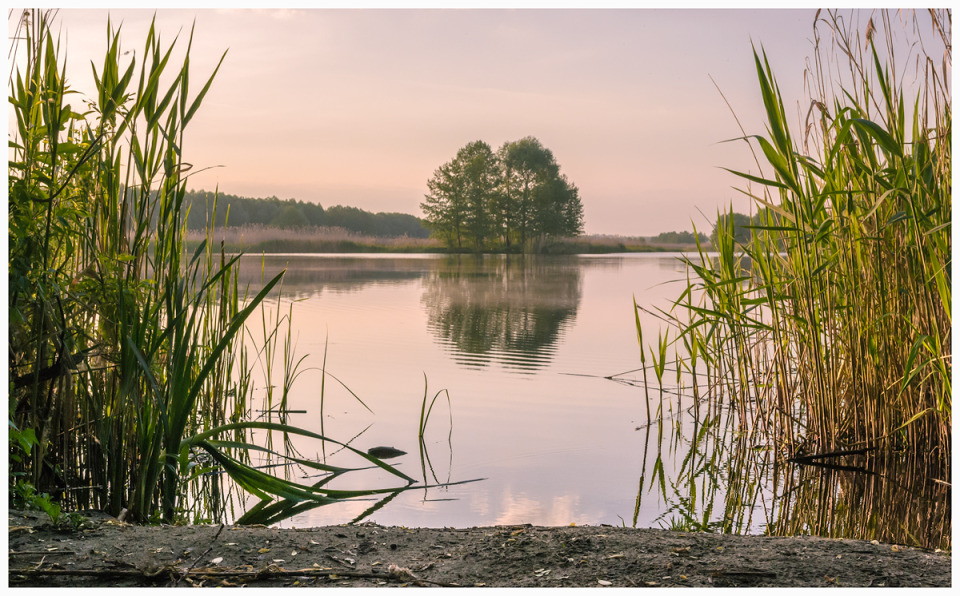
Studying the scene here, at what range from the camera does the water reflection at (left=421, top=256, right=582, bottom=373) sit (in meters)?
5.43

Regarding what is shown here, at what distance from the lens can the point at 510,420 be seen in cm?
357

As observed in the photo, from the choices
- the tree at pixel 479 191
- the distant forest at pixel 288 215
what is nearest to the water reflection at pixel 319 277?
the distant forest at pixel 288 215

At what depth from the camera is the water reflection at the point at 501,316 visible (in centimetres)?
543

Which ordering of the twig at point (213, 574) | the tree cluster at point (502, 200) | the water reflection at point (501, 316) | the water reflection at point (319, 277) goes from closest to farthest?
the twig at point (213, 574)
the water reflection at point (501, 316)
the water reflection at point (319, 277)
the tree cluster at point (502, 200)

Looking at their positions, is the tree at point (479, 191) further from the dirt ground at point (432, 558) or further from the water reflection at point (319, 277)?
Result: the dirt ground at point (432, 558)

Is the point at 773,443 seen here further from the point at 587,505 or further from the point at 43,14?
the point at 43,14

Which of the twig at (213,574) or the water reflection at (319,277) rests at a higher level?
the water reflection at (319,277)

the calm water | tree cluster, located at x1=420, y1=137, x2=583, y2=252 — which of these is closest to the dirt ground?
the calm water

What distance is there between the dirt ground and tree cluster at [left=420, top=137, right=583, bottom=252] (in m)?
22.6

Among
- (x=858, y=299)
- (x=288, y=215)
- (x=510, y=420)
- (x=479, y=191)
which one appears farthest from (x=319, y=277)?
(x=479, y=191)

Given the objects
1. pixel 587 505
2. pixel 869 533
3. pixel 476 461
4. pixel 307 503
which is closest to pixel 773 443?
pixel 869 533

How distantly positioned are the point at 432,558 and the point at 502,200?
22.8 metres

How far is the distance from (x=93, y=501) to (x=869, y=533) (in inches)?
88.4

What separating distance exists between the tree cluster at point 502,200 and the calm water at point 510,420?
16.5m
